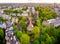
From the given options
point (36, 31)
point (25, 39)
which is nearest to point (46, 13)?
point (36, 31)

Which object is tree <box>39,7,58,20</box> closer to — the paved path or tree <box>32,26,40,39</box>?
tree <box>32,26,40,39</box>

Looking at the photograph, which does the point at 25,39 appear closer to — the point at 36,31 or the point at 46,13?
the point at 36,31

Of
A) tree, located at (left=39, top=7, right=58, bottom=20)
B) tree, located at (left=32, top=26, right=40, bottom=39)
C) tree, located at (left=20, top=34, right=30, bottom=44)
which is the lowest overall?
tree, located at (left=20, top=34, right=30, bottom=44)

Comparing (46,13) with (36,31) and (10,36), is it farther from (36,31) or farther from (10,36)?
(10,36)

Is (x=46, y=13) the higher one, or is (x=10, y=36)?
(x=46, y=13)

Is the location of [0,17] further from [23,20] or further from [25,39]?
[25,39]

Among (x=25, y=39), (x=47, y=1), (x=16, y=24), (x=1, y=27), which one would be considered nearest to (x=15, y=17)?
(x=16, y=24)

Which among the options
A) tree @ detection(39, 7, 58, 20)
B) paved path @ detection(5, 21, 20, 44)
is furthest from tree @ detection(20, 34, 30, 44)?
tree @ detection(39, 7, 58, 20)

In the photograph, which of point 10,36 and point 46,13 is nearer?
point 10,36

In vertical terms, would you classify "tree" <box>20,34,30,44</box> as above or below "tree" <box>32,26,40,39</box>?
below

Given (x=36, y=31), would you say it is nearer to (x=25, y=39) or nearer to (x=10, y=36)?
(x=25, y=39)

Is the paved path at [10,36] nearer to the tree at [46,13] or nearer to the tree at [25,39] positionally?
the tree at [25,39]
